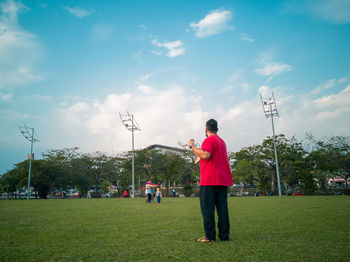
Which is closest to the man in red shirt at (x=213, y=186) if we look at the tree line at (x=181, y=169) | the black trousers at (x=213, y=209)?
the black trousers at (x=213, y=209)

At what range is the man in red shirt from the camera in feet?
12.5

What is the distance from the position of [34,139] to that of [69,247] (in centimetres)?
4571

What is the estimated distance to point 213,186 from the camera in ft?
12.7

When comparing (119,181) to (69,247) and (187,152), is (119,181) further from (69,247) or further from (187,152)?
(69,247)

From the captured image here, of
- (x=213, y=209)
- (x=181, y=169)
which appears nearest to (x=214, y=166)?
(x=213, y=209)

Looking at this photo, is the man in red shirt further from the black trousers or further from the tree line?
the tree line

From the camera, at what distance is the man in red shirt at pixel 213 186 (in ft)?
12.5

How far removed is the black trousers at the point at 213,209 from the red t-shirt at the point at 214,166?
0.12m

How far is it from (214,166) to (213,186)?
0.31 meters

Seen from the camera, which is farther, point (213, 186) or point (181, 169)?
point (181, 169)

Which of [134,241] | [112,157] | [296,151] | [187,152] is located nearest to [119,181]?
[112,157]

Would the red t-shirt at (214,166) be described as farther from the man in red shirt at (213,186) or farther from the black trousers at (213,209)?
the black trousers at (213,209)

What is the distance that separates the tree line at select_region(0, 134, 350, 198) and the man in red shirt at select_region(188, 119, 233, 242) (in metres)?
33.8

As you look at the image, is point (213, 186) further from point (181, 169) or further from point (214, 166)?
point (181, 169)
